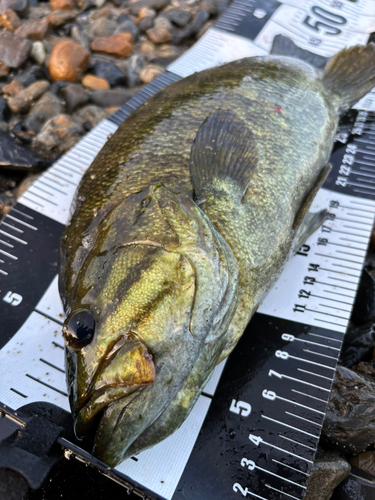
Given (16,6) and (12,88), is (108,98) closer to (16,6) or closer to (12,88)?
(12,88)

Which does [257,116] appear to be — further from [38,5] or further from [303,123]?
[38,5]

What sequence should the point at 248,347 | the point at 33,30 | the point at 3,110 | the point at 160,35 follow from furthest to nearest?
the point at 160,35
the point at 33,30
the point at 3,110
the point at 248,347

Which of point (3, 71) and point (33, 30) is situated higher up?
point (33, 30)

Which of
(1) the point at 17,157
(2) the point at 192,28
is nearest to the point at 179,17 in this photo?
(2) the point at 192,28

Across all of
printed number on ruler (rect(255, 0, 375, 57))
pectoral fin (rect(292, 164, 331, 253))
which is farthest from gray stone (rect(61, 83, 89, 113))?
pectoral fin (rect(292, 164, 331, 253))

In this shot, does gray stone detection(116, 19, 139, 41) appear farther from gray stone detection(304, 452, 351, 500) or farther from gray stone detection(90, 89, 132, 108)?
gray stone detection(304, 452, 351, 500)

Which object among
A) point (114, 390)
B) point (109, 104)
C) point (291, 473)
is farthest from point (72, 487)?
point (109, 104)

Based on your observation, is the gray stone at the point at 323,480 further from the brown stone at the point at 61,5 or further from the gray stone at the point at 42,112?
the brown stone at the point at 61,5

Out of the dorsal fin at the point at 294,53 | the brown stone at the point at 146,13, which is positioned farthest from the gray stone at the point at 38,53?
the dorsal fin at the point at 294,53
